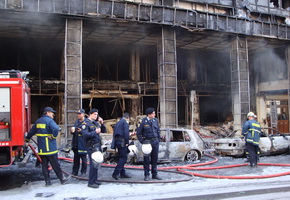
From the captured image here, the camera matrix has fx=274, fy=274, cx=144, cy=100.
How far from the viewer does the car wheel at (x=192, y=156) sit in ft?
32.1

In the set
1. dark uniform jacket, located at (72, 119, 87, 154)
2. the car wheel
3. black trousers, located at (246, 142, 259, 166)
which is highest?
dark uniform jacket, located at (72, 119, 87, 154)

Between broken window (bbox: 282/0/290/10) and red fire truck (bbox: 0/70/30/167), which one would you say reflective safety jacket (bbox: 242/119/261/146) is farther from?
broken window (bbox: 282/0/290/10)

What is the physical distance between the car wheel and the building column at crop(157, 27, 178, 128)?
17.6 feet

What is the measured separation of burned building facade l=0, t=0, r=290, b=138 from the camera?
45.6 feet

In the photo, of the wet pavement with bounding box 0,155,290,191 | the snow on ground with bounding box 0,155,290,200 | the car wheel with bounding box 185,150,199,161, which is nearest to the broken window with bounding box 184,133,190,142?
the car wheel with bounding box 185,150,199,161

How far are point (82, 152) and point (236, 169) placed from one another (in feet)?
15.2

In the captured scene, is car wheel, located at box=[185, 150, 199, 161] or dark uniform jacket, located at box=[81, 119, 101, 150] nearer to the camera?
dark uniform jacket, located at box=[81, 119, 101, 150]

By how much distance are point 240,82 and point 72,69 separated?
1040cm

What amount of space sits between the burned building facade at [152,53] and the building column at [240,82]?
0.06 metres

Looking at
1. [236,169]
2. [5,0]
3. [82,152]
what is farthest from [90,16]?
[236,169]

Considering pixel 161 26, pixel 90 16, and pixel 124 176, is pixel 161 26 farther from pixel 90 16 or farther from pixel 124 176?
pixel 124 176

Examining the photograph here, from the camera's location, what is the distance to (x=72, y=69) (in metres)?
13.8

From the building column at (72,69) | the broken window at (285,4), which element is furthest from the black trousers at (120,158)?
the broken window at (285,4)

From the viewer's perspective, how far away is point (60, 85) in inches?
700
